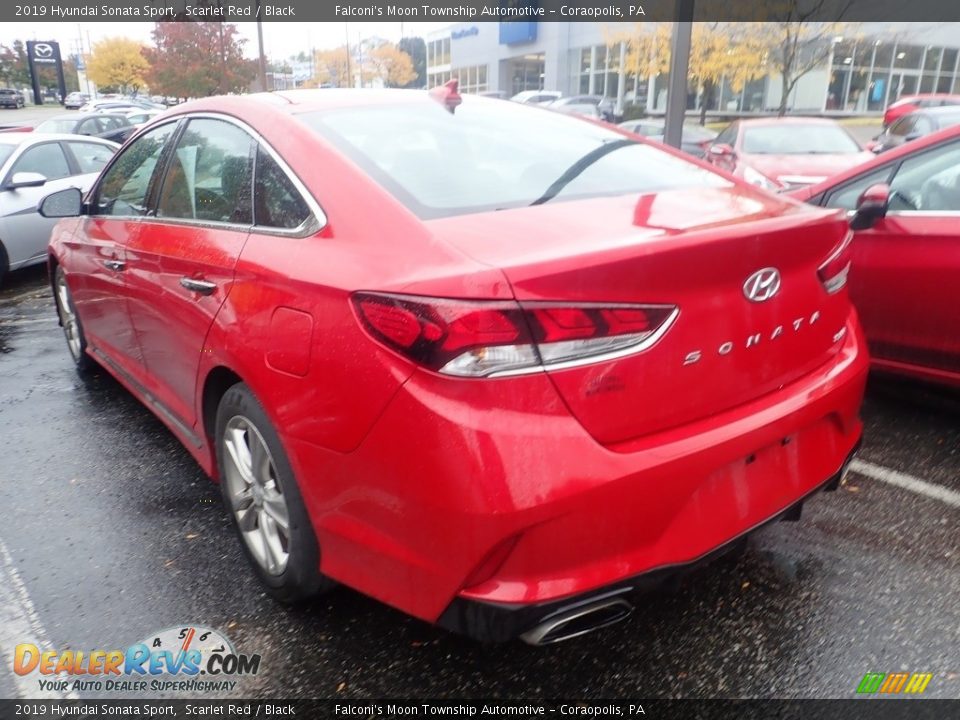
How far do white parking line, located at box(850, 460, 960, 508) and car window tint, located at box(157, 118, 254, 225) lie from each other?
268 cm

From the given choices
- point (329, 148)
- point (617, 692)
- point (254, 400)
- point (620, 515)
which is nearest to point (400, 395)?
point (620, 515)

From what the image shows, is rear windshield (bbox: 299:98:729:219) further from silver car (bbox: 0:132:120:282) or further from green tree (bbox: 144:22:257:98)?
green tree (bbox: 144:22:257:98)

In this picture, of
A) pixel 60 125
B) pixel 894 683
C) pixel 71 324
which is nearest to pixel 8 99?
pixel 60 125

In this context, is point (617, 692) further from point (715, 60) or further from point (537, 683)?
point (715, 60)

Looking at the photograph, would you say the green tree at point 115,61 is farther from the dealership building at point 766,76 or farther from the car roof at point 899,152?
A: the car roof at point 899,152

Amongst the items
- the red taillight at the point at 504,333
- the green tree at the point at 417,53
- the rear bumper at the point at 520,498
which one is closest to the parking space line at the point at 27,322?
the rear bumper at the point at 520,498

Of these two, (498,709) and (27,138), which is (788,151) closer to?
(27,138)

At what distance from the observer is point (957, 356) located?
3.45 metres

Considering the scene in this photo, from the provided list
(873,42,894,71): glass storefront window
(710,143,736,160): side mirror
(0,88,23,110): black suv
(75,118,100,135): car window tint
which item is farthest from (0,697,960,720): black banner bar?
(0,88,23,110): black suv

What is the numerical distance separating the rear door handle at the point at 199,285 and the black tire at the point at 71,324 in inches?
84.7

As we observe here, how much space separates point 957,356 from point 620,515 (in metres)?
2.50

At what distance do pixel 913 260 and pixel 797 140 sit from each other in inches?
302

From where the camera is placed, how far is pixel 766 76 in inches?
1022

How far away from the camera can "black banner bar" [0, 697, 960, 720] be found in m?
2.02
